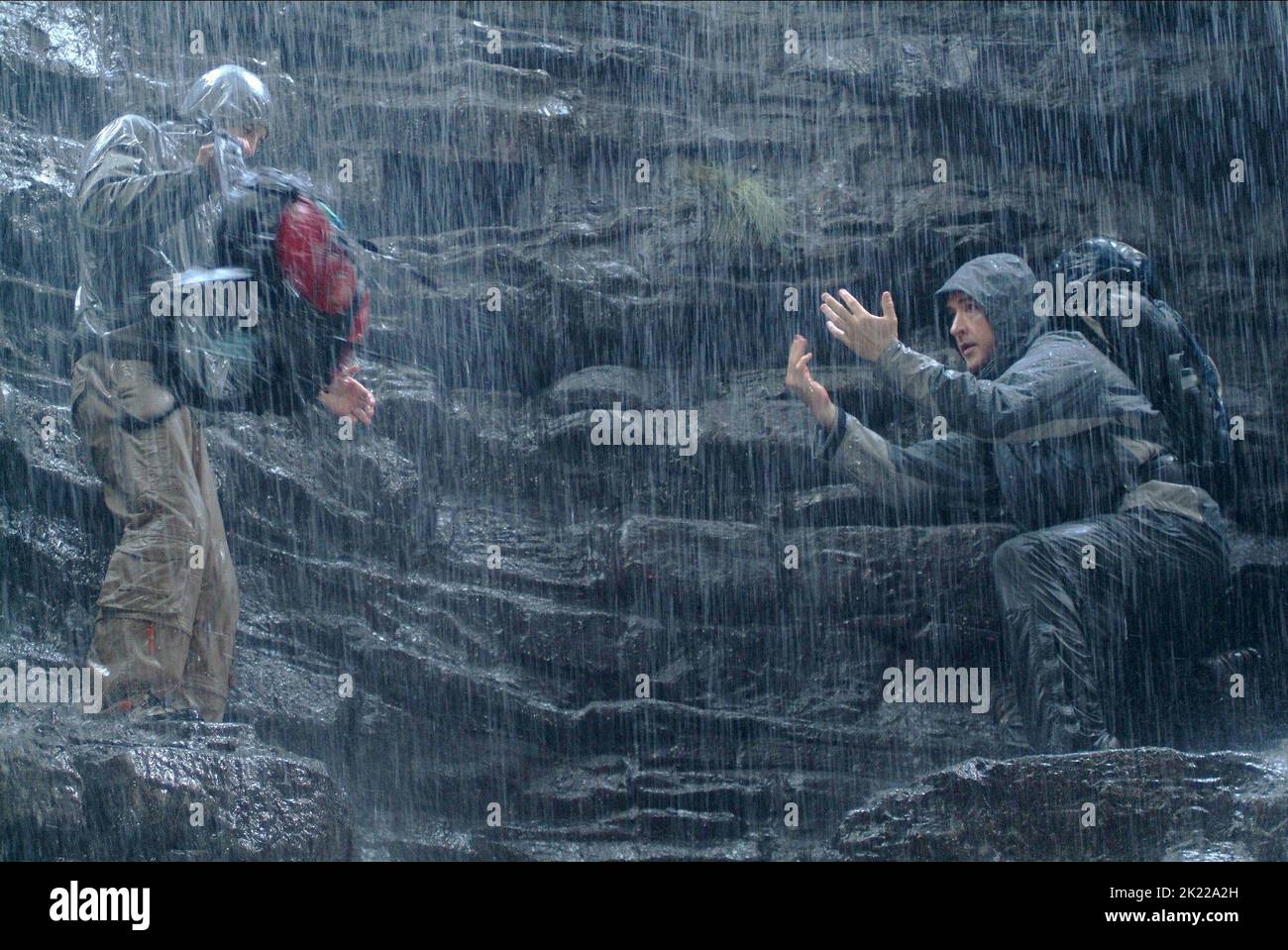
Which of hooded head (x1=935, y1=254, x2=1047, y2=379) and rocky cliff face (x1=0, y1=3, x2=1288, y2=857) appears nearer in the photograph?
rocky cliff face (x1=0, y1=3, x2=1288, y2=857)

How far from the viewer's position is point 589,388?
691 cm

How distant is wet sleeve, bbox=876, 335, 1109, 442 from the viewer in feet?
21.9

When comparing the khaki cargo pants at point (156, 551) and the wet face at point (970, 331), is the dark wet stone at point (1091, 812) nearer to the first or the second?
the wet face at point (970, 331)

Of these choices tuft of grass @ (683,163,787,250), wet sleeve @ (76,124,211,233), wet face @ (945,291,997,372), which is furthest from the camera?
tuft of grass @ (683,163,787,250)

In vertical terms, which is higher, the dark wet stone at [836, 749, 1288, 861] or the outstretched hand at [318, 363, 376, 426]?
the outstretched hand at [318, 363, 376, 426]

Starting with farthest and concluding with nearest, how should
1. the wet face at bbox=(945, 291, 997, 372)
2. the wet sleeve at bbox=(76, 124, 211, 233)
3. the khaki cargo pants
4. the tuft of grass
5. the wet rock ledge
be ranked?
the tuft of grass < the wet face at bbox=(945, 291, 997, 372) < the wet sleeve at bbox=(76, 124, 211, 233) < the khaki cargo pants < the wet rock ledge

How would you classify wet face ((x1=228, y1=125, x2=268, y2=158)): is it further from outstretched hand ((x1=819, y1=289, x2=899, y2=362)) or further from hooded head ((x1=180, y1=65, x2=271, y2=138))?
outstretched hand ((x1=819, y1=289, x2=899, y2=362))

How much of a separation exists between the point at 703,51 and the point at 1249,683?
10.6 feet

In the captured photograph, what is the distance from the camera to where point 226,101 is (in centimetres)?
686

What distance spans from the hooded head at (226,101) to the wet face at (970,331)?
9.13ft

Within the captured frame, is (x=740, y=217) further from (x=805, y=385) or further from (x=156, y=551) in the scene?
(x=156, y=551)

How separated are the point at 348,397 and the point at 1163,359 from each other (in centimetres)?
312

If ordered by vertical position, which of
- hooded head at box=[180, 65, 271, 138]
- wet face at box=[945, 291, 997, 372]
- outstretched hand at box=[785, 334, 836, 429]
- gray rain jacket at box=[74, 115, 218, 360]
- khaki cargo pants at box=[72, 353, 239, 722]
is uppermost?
hooded head at box=[180, 65, 271, 138]

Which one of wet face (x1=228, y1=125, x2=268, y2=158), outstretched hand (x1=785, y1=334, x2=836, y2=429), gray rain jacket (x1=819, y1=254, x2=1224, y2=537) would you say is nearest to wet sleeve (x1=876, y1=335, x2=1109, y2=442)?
gray rain jacket (x1=819, y1=254, x2=1224, y2=537)
